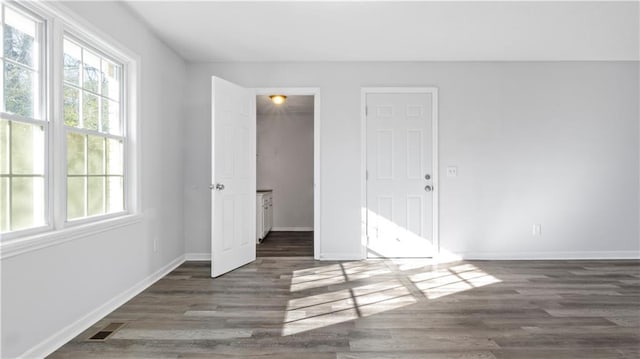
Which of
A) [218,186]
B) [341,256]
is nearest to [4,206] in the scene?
[218,186]

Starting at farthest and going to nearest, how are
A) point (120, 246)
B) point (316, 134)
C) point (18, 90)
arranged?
point (316, 134)
point (120, 246)
point (18, 90)

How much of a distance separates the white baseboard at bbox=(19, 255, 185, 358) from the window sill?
0.55 meters

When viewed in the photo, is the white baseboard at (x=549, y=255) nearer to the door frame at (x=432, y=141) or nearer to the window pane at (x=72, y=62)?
the door frame at (x=432, y=141)

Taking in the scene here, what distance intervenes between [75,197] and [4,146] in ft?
2.27

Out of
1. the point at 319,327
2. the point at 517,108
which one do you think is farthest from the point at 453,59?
the point at 319,327

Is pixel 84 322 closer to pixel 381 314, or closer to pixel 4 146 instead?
pixel 4 146

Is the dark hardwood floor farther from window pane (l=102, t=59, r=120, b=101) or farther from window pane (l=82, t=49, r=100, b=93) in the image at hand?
window pane (l=82, t=49, r=100, b=93)

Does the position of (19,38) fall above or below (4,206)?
above

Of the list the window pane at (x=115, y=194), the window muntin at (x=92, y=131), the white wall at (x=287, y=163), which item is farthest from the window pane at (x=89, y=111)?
the white wall at (x=287, y=163)

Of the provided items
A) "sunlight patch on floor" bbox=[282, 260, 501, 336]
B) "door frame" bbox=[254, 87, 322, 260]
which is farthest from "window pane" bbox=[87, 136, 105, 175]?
"door frame" bbox=[254, 87, 322, 260]

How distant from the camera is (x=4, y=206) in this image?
197 centimetres

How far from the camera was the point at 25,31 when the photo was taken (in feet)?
7.00

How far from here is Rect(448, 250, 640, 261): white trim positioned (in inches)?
179

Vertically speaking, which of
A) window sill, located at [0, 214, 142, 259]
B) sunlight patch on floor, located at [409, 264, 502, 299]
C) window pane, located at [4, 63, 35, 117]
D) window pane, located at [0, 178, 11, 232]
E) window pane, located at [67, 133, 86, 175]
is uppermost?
window pane, located at [4, 63, 35, 117]
